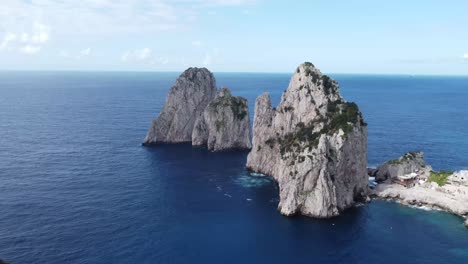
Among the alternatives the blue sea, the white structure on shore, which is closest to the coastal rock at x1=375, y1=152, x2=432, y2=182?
the white structure on shore

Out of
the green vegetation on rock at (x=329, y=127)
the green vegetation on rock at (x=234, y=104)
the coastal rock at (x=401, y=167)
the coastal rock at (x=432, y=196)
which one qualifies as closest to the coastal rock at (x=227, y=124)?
the green vegetation on rock at (x=234, y=104)

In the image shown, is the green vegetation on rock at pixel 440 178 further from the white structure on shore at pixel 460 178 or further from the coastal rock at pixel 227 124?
the coastal rock at pixel 227 124

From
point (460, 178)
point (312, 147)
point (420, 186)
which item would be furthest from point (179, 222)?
point (460, 178)

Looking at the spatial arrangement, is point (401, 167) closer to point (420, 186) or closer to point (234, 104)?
point (420, 186)

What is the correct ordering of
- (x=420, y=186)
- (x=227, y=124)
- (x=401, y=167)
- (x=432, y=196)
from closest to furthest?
(x=432, y=196) < (x=420, y=186) < (x=401, y=167) < (x=227, y=124)

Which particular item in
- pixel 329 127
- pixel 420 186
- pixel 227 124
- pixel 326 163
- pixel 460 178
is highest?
pixel 329 127

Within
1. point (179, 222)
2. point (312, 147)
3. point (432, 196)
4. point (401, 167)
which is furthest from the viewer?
point (401, 167)

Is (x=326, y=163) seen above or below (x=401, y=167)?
above

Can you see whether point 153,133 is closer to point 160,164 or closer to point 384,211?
point 160,164
